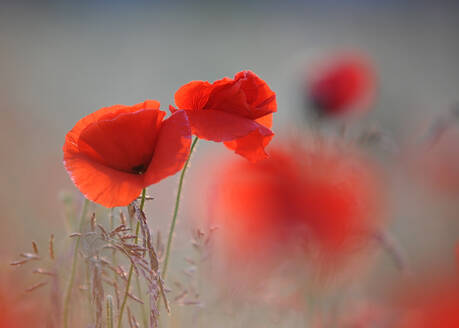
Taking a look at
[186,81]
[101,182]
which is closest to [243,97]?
[101,182]

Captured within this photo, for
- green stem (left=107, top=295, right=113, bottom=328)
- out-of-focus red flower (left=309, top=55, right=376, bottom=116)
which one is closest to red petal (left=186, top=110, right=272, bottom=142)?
green stem (left=107, top=295, right=113, bottom=328)

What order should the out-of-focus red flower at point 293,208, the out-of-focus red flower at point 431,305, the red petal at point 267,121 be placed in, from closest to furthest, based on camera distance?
the red petal at point 267,121, the out-of-focus red flower at point 431,305, the out-of-focus red flower at point 293,208

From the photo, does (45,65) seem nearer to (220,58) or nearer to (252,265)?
(220,58)

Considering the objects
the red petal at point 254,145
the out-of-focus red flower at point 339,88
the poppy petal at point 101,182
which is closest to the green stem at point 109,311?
the poppy petal at point 101,182

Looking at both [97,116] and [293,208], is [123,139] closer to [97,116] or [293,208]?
[97,116]

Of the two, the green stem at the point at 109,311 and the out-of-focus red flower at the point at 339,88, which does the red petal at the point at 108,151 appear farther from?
the out-of-focus red flower at the point at 339,88
